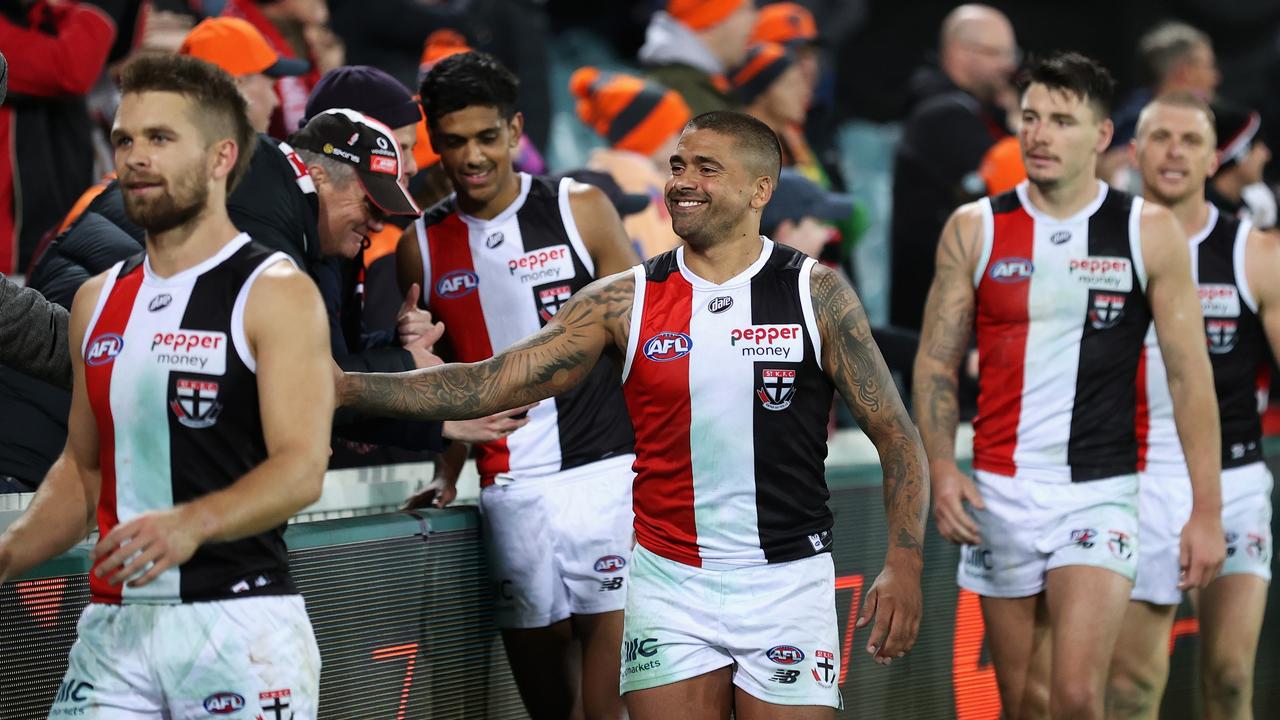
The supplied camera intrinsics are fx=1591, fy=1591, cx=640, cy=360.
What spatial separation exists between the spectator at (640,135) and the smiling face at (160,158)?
14.5 feet

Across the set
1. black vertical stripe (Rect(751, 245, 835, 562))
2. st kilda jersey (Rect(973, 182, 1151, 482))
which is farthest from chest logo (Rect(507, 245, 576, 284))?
st kilda jersey (Rect(973, 182, 1151, 482))

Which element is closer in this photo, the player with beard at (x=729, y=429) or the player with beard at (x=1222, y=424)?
the player with beard at (x=729, y=429)

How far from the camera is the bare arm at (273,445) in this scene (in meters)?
3.19

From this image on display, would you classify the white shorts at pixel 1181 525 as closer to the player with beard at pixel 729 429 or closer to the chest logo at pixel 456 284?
the player with beard at pixel 729 429

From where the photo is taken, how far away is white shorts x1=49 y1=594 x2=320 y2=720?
342 centimetres

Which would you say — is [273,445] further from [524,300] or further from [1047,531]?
[1047,531]

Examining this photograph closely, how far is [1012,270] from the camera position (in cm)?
568

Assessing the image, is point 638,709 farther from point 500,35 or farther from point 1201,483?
point 500,35

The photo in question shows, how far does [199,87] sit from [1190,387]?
3.62m

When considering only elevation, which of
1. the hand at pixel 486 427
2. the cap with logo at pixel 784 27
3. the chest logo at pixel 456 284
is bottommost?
the hand at pixel 486 427

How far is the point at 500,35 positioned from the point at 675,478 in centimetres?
502

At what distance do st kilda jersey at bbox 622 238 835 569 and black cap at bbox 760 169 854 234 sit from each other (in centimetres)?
315

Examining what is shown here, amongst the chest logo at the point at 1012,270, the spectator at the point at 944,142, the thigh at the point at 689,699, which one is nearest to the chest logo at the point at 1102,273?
the chest logo at the point at 1012,270

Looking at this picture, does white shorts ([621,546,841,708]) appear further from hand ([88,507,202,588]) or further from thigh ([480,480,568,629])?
hand ([88,507,202,588])
